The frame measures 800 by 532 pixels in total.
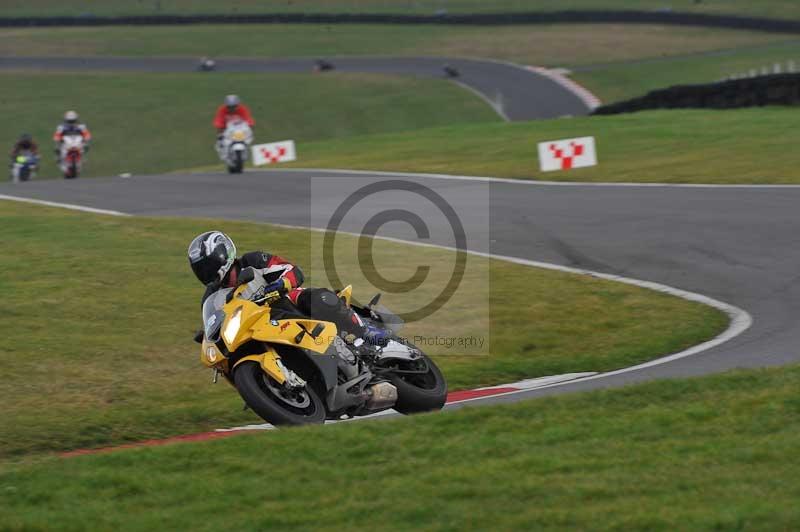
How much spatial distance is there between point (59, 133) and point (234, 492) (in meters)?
25.1

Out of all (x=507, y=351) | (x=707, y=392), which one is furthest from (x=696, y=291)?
(x=707, y=392)

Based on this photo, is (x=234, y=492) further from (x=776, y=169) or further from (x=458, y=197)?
(x=776, y=169)

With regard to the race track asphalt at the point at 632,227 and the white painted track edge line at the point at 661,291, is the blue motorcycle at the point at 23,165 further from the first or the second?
the white painted track edge line at the point at 661,291

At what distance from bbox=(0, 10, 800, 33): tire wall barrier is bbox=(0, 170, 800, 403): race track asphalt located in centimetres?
3794

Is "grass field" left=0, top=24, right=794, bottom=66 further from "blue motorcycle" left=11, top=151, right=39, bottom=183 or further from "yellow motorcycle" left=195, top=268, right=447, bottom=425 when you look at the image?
"yellow motorcycle" left=195, top=268, right=447, bottom=425

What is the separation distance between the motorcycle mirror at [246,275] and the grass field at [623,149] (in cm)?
1307

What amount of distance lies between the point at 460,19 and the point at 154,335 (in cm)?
5127

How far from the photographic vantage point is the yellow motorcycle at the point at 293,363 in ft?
26.0

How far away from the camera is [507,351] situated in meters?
11.6

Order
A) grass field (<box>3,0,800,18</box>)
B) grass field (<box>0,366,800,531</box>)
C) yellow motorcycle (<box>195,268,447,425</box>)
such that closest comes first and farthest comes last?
grass field (<box>0,366,800,531</box>) → yellow motorcycle (<box>195,268,447,425</box>) → grass field (<box>3,0,800,18</box>)

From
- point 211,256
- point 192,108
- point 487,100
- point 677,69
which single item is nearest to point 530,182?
point 211,256

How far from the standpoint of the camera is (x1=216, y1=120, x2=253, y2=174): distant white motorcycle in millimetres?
25656

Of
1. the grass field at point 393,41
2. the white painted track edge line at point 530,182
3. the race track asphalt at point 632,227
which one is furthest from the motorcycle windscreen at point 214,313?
the grass field at point 393,41

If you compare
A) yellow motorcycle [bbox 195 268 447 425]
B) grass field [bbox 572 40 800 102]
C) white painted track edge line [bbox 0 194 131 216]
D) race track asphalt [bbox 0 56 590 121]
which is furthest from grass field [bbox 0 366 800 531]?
grass field [bbox 572 40 800 102]
